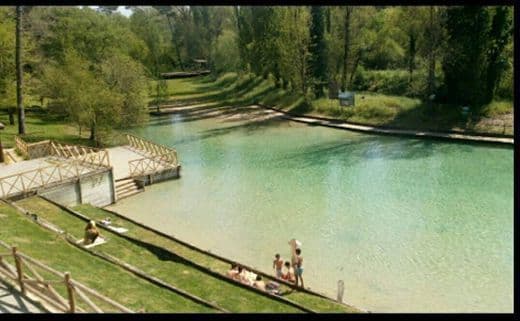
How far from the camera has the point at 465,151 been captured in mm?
30516

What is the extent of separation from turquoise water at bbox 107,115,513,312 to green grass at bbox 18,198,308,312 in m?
2.38

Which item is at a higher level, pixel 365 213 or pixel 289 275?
pixel 365 213

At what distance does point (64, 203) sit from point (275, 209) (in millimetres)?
9181

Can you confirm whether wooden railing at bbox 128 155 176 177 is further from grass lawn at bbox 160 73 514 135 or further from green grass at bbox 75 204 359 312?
grass lawn at bbox 160 73 514 135

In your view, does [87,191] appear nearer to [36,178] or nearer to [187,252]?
[36,178]

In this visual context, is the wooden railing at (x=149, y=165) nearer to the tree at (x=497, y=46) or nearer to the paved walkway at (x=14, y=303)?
the paved walkway at (x=14, y=303)

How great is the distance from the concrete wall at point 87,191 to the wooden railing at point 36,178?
351 mm

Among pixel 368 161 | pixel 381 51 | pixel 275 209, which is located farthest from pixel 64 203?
pixel 381 51

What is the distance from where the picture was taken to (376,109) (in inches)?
1618

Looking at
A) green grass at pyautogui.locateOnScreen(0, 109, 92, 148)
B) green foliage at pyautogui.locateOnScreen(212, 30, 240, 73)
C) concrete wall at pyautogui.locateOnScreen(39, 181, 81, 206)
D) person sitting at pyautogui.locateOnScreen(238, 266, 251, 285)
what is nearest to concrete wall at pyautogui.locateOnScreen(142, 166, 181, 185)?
concrete wall at pyautogui.locateOnScreen(39, 181, 81, 206)

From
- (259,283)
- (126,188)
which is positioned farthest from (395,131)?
(259,283)

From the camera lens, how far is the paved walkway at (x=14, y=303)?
1095 centimetres

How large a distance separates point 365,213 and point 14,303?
44.1 feet

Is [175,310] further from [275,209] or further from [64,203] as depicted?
[64,203]
